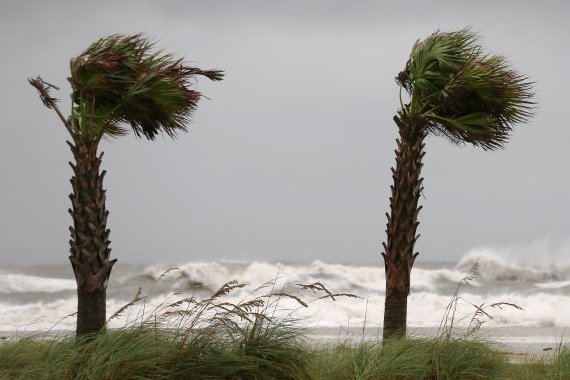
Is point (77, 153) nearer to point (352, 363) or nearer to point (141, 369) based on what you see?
point (141, 369)

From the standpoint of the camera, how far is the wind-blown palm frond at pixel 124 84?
39.2ft

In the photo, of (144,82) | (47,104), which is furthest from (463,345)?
(47,104)

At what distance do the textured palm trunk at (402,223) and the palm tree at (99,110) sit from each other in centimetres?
353

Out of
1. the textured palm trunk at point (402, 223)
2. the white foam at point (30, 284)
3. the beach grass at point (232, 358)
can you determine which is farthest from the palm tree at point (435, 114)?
the white foam at point (30, 284)

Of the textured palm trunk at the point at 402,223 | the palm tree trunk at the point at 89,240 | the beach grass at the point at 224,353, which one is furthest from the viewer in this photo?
the textured palm trunk at the point at 402,223

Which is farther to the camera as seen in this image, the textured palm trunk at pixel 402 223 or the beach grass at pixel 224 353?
the textured palm trunk at pixel 402 223

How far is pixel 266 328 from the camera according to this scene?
9312 mm

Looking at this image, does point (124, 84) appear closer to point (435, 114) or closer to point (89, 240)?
point (89, 240)

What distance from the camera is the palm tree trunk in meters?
11.5

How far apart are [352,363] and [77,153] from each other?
505 cm

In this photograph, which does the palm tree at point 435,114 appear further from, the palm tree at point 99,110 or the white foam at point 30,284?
the white foam at point 30,284

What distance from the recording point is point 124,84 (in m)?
12.2

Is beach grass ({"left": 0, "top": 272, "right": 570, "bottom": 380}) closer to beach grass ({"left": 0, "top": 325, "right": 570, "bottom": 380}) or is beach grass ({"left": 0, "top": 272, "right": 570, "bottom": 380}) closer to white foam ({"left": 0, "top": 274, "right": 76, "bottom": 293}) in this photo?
beach grass ({"left": 0, "top": 325, "right": 570, "bottom": 380})

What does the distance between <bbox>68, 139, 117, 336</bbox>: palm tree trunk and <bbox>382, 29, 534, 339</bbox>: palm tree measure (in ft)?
15.3
